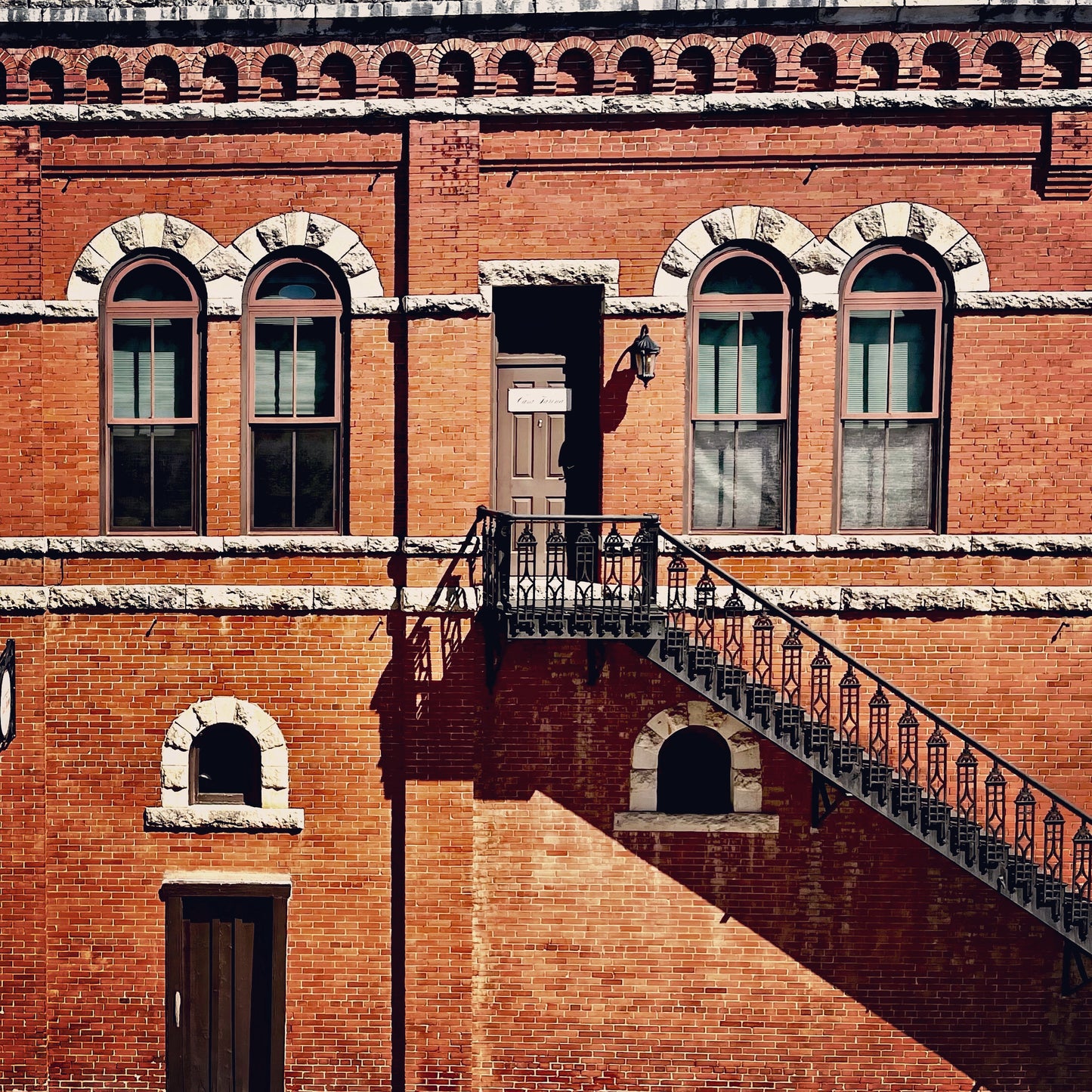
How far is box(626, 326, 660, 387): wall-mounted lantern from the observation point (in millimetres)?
8531

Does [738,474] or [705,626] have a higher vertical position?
[738,474]

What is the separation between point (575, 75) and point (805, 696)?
5890mm

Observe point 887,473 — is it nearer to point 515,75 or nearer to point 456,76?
point 515,75

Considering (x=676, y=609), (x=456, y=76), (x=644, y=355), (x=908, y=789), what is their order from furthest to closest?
(x=456, y=76) → (x=644, y=355) → (x=676, y=609) → (x=908, y=789)

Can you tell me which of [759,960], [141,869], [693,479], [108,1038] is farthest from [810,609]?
[108,1038]

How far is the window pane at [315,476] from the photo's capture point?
9.12m

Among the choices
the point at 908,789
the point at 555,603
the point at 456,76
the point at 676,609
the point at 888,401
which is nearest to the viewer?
the point at 908,789

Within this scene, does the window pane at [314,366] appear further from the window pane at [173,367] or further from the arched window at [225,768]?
the arched window at [225,768]

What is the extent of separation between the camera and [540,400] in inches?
360

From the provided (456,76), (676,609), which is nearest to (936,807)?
(676,609)

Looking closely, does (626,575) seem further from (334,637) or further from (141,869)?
(141,869)

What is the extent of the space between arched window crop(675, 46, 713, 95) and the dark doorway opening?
6.70 ft

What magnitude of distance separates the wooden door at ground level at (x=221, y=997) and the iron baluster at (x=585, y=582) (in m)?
4.01

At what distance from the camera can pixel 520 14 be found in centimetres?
862
